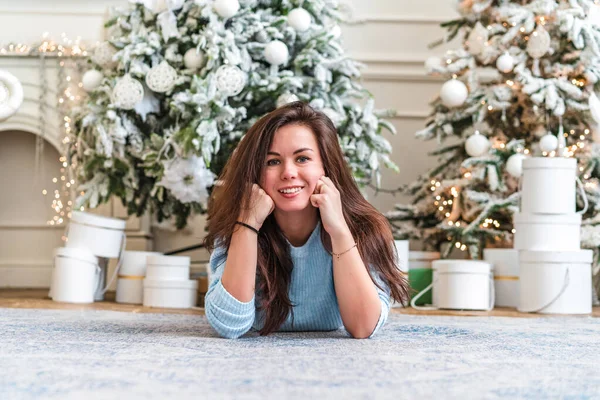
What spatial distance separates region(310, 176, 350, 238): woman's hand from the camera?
1684mm

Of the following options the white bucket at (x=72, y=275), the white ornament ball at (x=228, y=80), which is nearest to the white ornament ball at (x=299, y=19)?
the white ornament ball at (x=228, y=80)

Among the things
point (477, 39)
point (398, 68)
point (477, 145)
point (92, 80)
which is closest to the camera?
point (92, 80)

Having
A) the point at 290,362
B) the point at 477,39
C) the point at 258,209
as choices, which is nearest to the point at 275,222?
the point at 258,209

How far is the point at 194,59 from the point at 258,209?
1350 mm

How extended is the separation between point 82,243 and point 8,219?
104 centimetres

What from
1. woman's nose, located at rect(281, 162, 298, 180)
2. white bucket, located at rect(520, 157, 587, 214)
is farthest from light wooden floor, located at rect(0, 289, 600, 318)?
woman's nose, located at rect(281, 162, 298, 180)

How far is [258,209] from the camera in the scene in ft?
5.60

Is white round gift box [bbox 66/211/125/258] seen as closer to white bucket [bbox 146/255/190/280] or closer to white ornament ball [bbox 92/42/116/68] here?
white bucket [bbox 146/255/190/280]

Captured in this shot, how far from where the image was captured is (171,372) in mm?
1246

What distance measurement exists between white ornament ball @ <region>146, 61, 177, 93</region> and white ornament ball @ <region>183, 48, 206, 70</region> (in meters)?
0.08

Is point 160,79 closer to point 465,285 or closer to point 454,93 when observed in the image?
point 454,93

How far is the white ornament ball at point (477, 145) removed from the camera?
3.21 meters

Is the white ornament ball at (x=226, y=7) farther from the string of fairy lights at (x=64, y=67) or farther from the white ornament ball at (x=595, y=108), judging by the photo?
the white ornament ball at (x=595, y=108)

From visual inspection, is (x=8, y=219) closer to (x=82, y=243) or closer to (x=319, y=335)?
(x=82, y=243)
